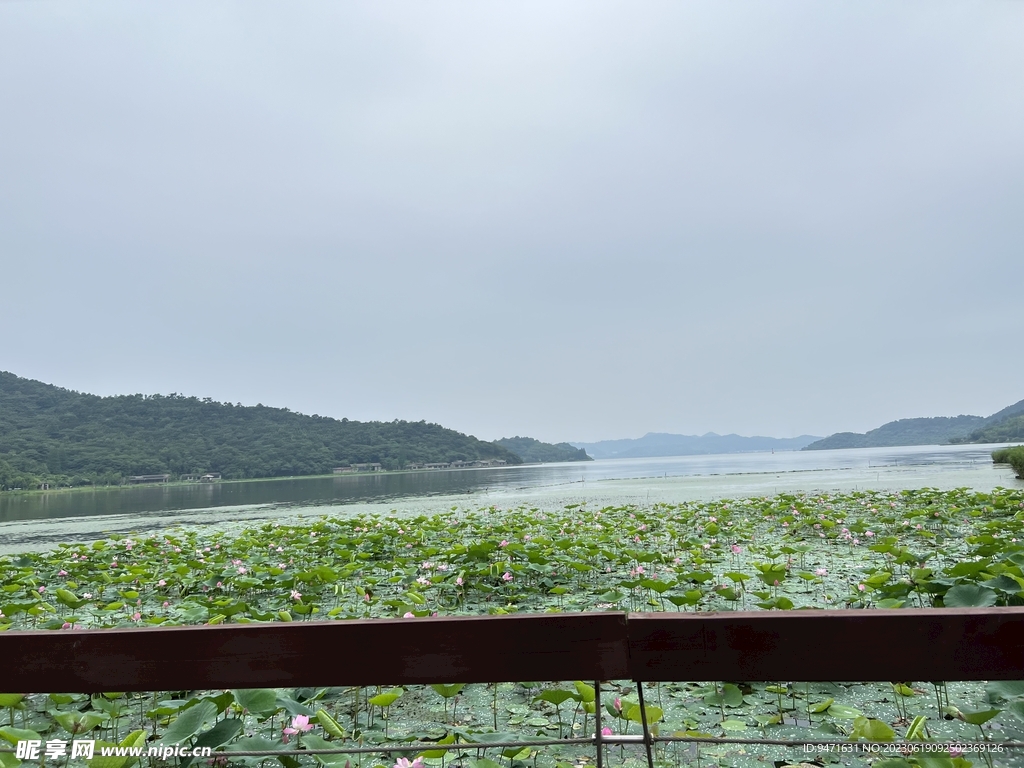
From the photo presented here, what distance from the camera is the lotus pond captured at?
190 centimetres

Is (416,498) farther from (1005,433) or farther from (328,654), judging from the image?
(1005,433)

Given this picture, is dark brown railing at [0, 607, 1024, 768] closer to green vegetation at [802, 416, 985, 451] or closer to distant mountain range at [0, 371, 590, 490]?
distant mountain range at [0, 371, 590, 490]

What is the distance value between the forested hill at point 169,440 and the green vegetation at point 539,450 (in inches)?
1721

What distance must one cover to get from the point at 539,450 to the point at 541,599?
4687 inches

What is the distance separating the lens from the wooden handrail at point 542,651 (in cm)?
120

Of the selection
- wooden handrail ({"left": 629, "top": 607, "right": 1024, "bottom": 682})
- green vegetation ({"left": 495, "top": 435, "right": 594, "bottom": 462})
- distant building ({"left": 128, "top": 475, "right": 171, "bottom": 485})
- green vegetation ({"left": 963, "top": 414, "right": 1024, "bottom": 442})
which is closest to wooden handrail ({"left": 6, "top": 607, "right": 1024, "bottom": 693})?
wooden handrail ({"left": 629, "top": 607, "right": 1024, "bottom": 682})

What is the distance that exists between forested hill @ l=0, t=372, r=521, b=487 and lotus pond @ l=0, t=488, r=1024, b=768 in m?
46.0

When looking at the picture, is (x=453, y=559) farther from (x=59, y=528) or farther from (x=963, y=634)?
(x=59, y=528)

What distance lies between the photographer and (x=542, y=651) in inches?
49.2

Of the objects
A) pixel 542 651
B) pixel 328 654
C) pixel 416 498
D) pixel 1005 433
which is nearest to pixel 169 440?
pixel 416 498

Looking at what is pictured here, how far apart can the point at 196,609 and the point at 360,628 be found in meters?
2.59

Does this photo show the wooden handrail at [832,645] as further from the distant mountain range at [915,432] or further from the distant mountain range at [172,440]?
the distant mountain range at [915,432]

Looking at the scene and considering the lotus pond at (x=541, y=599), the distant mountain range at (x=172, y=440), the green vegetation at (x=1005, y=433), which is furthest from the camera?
the green vegetation at (x=1005, y=433)

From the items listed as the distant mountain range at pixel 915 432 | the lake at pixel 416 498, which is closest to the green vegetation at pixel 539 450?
the distant mountain range at pixel 915 432
